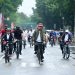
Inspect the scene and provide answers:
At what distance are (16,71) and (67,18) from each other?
66.2 meters

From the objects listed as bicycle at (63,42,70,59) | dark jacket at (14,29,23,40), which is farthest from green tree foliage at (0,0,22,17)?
bicycle at (63,42,70,59)

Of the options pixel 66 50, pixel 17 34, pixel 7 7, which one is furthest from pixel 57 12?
pixel 66 50

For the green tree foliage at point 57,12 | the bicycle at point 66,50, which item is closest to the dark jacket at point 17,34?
the bicycle at point 66,50

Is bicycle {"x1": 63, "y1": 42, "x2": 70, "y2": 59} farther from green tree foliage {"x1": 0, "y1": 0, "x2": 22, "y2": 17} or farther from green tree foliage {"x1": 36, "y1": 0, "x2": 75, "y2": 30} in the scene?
green tree foliage {"x1": 0, "y1": 0, "x2": 22, "y2": 17}

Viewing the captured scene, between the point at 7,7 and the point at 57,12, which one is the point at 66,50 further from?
the point at 7,7

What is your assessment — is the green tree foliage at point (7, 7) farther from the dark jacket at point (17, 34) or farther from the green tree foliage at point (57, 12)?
the dark jacket at point (17, 34)

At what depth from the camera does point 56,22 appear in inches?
4227

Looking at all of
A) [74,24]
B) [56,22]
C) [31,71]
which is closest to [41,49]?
[31,71]

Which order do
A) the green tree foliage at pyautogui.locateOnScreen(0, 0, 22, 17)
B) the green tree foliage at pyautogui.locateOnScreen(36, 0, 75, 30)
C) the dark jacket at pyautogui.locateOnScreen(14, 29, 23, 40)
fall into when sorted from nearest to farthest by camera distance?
1. the dark jacket at pyautogui.locateOnScreen(14, 29, 23, 40)
2. the green tree foliage at pyautogui.locateOnScreen(36, 0, 75, 30)
3. the green tree foliage at pyautogui.locateOnScreen(0, 0, 22, 17)

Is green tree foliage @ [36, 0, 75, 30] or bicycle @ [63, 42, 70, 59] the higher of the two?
green tree foliage @ [36, 0, 75, 30]

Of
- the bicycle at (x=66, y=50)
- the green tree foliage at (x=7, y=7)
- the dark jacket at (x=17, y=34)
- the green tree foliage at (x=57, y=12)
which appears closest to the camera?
the bicycle at (x=66, y=50)

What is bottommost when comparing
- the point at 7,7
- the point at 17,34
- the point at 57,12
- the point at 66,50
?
the point at 66,50

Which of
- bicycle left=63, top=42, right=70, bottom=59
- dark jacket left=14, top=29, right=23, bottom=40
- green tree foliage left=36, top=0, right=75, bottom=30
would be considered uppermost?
green tree foliage left=36, top=0, right=75, bottom=30

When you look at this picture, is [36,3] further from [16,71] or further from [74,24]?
[16,71]
